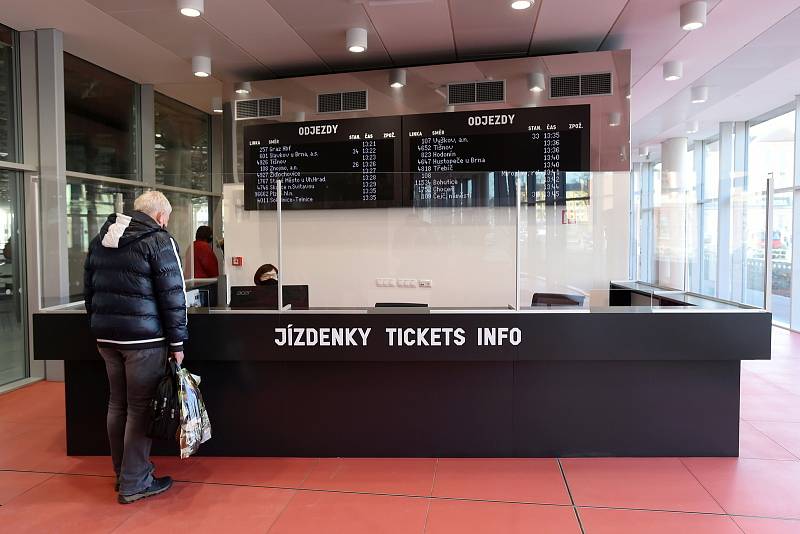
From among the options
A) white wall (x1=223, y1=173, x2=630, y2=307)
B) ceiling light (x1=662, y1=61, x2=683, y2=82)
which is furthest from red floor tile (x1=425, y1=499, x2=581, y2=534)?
ceiling light (x1=662, y1=61, x2=683, y2=82)

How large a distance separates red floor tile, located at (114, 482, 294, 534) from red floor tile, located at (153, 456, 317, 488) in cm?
9

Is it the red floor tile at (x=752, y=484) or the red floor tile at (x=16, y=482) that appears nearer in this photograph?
the red floor tile at (x=752, y=484)

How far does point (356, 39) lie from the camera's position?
438 cm

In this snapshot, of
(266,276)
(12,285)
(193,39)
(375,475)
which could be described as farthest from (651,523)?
(12,285)

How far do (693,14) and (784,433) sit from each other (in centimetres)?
300

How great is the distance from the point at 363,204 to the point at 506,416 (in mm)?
1545

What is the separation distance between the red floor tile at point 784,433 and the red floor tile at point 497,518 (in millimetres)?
1803

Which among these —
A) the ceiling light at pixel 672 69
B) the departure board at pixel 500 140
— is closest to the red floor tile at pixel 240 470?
the departure board at pixel 500 140

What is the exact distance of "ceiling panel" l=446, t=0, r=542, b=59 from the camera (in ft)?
13.0

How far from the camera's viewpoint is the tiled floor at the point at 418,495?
248 centimetres

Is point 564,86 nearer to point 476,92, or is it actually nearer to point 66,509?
point 476,92

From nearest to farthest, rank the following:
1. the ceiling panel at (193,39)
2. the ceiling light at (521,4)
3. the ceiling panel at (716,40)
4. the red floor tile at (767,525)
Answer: the red floor tile at (767,525), the ceiling light at (521,4), the ceiling panel at (716,40), the ceiling panel at (193,39)

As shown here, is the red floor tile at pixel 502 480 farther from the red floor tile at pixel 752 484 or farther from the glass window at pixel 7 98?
the glass window at pixel 7 98

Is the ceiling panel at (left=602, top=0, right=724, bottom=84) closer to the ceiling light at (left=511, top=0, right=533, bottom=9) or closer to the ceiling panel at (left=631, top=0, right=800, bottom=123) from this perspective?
the ceiling panel at (left=631, top=0, right=800, bottom=123)
